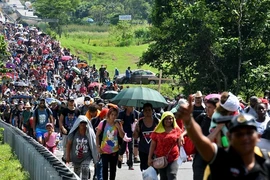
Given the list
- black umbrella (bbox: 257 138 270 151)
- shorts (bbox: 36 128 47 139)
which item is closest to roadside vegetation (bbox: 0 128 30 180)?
shorts (bbox: 36 128 47 139)

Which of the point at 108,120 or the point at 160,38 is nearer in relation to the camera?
the point at 108,120

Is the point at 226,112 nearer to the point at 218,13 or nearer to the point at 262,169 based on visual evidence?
the point at 262,169

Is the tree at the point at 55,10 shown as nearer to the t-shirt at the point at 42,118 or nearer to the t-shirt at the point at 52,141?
the t-shirt at the point at 42,118

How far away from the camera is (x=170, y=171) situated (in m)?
11.0

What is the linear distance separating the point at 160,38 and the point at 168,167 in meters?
21.6

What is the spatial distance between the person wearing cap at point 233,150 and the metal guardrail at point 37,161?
3.46 m

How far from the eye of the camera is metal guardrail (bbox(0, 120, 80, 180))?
9.56m

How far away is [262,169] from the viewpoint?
5.76 meters

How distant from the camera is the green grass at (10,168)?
1491 cm

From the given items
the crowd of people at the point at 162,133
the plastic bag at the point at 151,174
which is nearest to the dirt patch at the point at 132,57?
the crowd of people at the point at 162,133

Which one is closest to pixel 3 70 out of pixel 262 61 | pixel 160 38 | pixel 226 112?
pixel 160 38

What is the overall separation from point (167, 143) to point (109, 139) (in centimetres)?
192

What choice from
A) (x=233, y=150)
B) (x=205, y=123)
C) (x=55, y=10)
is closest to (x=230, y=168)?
(x=233, y=150)

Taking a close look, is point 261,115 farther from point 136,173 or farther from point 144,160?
point 136,173
